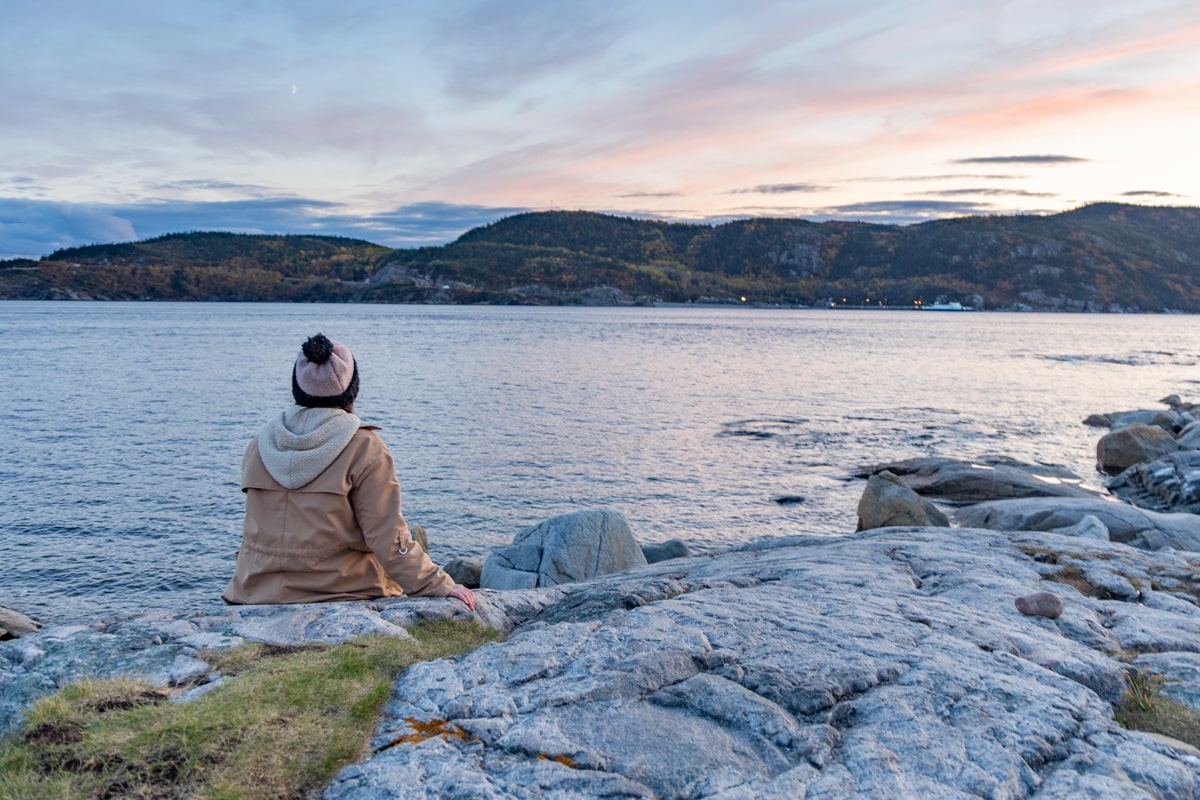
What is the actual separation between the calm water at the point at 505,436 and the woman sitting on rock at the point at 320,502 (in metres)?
8.97

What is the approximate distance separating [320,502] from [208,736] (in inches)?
81.9

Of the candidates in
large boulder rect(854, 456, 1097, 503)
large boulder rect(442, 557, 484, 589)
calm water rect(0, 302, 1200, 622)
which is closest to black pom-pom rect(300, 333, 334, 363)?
large boulder rect(442, 557, 484, 589)

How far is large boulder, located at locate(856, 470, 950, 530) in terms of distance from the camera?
51.3ft

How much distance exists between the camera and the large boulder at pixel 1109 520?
12.3 m

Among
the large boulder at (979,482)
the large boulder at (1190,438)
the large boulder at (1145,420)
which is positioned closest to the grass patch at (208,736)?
the large boulder at (979,482)

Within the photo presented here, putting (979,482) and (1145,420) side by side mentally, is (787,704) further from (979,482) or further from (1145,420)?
(1145,420)

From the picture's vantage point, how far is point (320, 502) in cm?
549

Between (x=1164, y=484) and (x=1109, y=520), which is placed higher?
(x=1109, y=520)

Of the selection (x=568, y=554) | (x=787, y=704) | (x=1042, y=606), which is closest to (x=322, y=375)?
(x=787, y=704)

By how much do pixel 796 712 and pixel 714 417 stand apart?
29606 millimetres

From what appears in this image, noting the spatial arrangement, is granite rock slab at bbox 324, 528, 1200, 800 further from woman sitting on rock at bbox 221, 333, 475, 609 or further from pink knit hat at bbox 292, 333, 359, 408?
pink knit hat at bbox 292, 333, 359, 408

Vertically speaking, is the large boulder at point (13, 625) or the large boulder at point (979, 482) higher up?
the large boulder at point (13, 625)

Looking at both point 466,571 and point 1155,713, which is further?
point 466,571

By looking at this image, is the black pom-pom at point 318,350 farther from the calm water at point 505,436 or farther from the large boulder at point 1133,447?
the large boulder at point 1133,447
